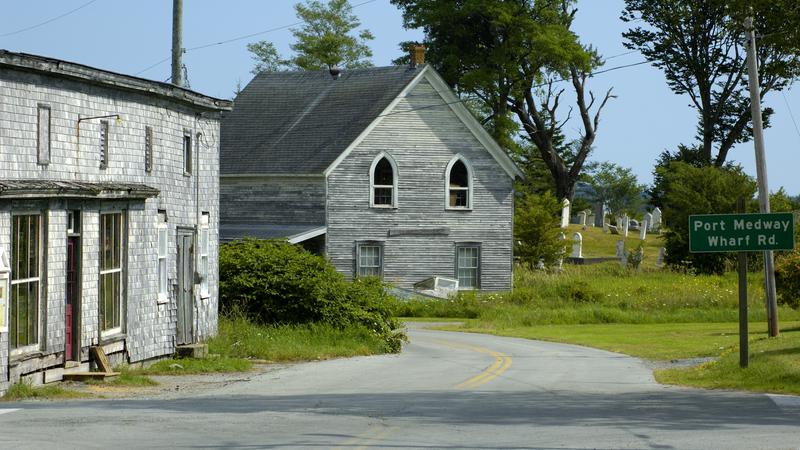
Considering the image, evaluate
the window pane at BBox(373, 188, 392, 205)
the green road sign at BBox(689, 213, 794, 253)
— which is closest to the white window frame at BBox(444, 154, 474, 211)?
the window pane at BBox(373, 188, 392, 205)

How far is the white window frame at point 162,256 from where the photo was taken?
24812 millimetres


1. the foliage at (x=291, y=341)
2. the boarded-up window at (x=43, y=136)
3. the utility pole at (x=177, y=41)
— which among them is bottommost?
the foliage at (x=291, y=341)

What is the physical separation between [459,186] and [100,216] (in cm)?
2926

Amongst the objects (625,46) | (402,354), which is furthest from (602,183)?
(402,354)

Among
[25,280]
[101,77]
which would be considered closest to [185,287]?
[101,77]

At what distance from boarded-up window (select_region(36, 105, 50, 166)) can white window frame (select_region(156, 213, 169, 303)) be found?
467 cm

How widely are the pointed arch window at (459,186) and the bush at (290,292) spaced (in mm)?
18935

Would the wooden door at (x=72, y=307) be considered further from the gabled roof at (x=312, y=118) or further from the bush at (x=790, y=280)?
the gabled roof at (x=312, y=118)

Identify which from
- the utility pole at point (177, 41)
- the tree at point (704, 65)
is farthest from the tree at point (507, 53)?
the utility pole at point (177, 41)

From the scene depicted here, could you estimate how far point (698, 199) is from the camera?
5816cm

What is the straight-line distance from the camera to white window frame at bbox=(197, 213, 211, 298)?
27062mm

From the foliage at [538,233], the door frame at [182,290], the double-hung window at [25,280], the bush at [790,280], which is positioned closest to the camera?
the double-hung window at [25,280]

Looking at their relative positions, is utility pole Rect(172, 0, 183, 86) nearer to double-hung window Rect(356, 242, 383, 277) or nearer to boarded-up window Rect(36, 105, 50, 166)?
boarded-up window Rect(36, 105, 50, 166)

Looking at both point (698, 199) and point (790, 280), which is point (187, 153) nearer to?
point (790, 280)
